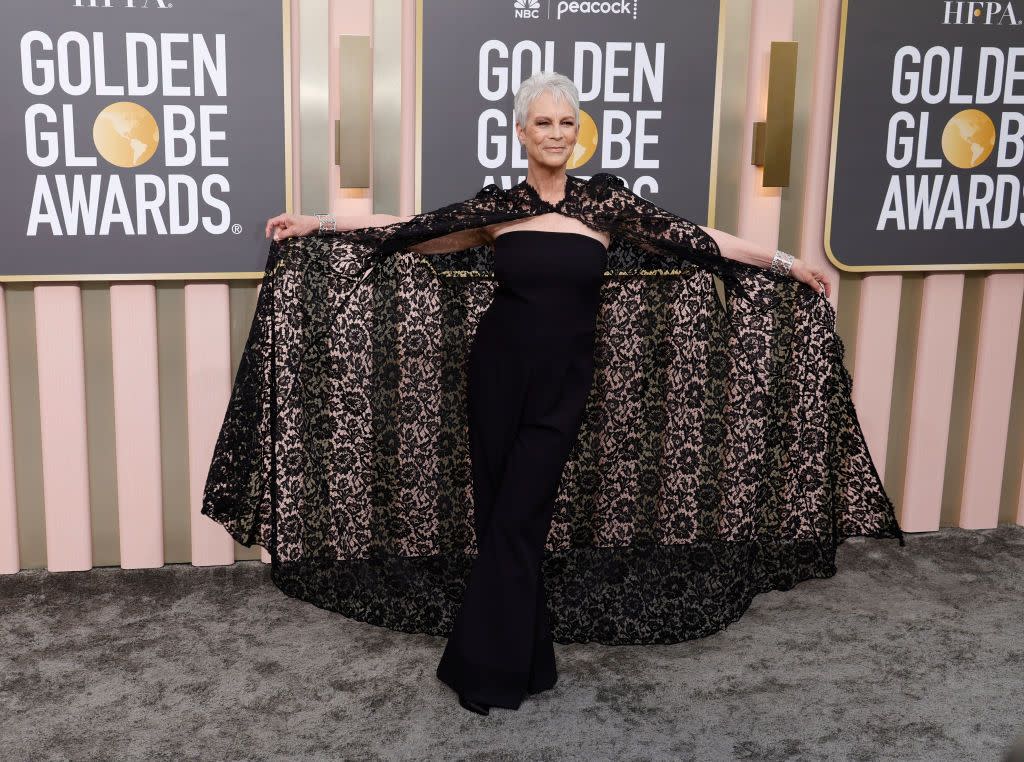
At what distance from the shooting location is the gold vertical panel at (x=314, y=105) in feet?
11.8

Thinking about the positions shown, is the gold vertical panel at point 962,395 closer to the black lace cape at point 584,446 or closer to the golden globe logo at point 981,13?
the golden globe logo at point 981,13

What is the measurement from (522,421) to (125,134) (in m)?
1.71

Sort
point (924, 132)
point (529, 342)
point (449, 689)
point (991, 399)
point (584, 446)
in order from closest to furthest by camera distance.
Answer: point (529, 342), point (449, 689), point (584, 446), point (924, 132), point (991, 399)

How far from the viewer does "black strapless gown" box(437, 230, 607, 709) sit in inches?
113

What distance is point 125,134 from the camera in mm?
3518

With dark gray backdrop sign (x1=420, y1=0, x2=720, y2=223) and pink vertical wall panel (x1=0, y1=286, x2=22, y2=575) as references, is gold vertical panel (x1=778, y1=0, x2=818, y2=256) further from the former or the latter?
pink vertical wall panel (x1=0, y1=286, x2=22, y2=575)

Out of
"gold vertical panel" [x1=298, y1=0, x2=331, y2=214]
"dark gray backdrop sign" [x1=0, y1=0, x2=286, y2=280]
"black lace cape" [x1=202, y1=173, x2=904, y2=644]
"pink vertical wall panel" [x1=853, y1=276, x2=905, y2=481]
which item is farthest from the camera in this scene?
"pink vertical wall panel" [x1=853, y1=276, x2=905, y2=481]

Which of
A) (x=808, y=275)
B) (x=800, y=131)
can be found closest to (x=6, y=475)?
(x=808, y=275)

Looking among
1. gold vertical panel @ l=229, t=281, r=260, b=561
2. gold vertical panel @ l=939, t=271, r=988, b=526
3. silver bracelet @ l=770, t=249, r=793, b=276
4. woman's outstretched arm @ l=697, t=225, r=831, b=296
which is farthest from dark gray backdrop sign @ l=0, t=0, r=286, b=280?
gold vertical panel @ l=939, t=271, r=988, b=526

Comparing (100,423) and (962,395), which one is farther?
(962,395)

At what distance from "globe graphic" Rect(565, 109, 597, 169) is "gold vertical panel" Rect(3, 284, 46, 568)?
1940mm

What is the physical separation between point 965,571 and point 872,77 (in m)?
1.87

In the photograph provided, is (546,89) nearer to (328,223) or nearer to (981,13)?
(328,223)

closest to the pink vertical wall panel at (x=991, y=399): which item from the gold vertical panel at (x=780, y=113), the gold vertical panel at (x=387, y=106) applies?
the gold vertical panel at (x=780, y=113)
